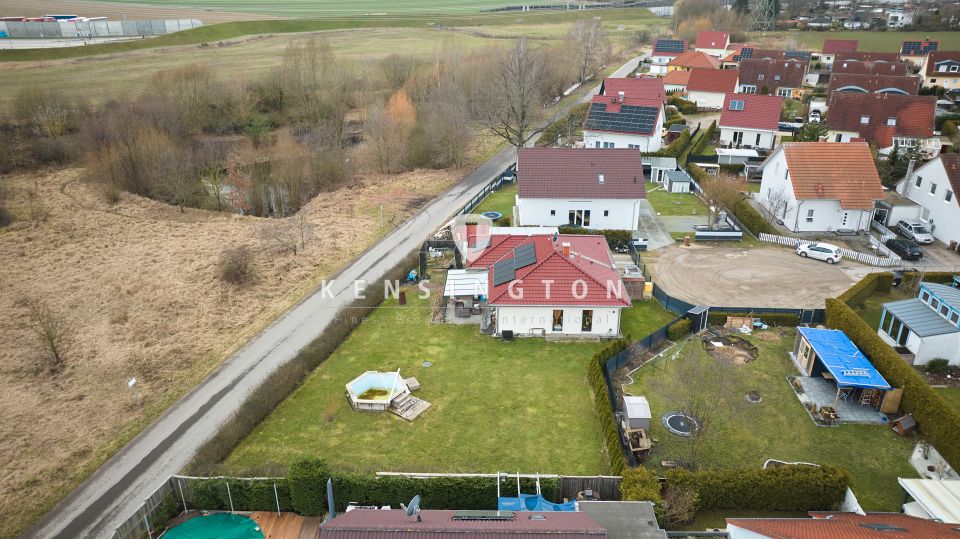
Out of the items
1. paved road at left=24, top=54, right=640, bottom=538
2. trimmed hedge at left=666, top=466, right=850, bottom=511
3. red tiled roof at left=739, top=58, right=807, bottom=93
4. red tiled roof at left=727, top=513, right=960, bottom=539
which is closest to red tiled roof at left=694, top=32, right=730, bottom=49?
red tiled roof at left=739, top=58, right=807, bottom=93

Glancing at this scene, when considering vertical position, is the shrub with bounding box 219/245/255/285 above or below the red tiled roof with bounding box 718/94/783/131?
below

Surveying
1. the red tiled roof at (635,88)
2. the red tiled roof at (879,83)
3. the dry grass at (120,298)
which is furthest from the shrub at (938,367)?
the red tiled roof at (879,83)

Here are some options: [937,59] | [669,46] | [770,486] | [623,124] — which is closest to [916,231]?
[623,124]

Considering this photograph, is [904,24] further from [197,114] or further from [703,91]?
[197,114]

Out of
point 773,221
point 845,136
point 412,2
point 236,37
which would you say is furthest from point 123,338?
point 412,2

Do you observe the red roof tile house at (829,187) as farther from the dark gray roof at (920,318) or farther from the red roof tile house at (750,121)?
the red roof tile house at (750,121)

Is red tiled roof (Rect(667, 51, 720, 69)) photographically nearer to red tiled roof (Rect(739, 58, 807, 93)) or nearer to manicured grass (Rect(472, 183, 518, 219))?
red tiled roof (Rect(739, 58, 807, 93))
